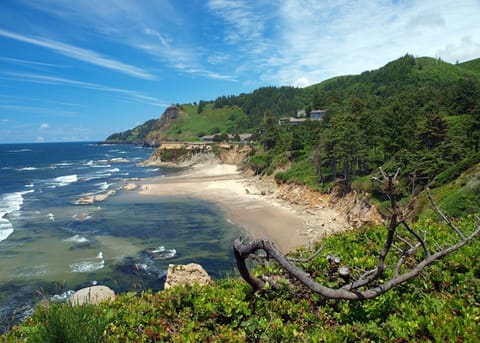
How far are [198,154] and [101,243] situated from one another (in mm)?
67505

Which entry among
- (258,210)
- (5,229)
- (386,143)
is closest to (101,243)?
(5,229)

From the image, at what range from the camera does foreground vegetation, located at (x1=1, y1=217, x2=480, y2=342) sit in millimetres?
3662

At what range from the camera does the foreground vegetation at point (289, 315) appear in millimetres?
3662

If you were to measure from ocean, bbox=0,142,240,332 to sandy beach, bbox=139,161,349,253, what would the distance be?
7.64 ft

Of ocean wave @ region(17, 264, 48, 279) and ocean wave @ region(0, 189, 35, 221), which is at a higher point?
ocean wave @ region(0, 189, 35, 221)

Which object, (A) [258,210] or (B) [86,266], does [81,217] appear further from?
(A) [258,210]

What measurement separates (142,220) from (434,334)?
111 ft

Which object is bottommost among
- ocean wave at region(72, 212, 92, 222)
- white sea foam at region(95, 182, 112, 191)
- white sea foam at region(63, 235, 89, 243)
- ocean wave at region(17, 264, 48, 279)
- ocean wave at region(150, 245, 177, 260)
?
ocean wave at region(150, 245, 177, 260)

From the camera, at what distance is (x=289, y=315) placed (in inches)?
185

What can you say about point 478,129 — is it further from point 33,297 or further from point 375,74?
point 375,74

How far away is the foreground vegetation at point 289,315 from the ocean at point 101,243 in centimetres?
577

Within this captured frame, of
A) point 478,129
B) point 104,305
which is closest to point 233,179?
point 478,129

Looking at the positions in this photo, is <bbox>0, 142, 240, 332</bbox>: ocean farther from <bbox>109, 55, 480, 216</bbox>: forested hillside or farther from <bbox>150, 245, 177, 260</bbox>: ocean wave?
<bbox>109, 55, 480, 216</bbox>: forested hillside

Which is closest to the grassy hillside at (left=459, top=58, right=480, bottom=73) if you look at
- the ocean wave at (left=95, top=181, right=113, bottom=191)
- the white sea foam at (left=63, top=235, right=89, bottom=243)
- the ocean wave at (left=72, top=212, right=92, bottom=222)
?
the ocean wave at (left=95, top=181, right=113, bottom=191)
